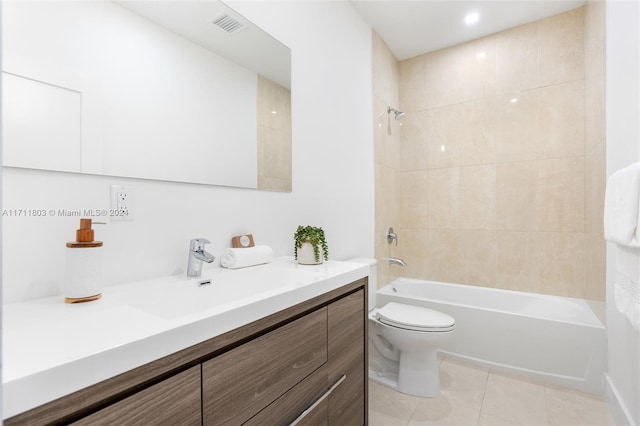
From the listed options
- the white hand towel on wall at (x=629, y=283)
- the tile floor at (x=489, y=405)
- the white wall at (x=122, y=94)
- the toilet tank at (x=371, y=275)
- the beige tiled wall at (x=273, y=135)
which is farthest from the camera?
the toilet tank at (x=371, y=275)

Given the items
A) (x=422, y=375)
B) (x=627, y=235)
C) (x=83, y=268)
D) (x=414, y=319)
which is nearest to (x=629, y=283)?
(x=627, y=235)

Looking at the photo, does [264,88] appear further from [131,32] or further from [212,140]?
[131,32]

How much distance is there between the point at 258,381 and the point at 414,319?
1339mm

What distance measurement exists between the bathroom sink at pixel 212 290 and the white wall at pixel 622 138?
1513 millimetres

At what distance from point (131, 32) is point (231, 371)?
113cm

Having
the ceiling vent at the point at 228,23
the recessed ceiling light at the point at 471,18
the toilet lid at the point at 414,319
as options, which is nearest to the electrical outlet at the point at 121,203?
the ceiling vent at the point at 228,23

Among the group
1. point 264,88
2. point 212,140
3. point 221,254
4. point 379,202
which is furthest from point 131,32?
point 379,202

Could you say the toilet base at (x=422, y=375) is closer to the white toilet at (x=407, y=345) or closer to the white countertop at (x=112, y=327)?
Result: the white toilet at (x=407, y=345)

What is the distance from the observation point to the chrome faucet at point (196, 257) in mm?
1203

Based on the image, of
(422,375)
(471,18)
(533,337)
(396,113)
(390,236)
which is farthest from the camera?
(396,113)

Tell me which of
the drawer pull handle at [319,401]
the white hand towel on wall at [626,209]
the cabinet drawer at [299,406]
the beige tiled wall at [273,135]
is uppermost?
the beige tiled wall at [273,135]

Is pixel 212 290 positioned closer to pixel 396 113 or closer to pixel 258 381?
pixel 258 381

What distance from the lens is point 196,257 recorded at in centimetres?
121

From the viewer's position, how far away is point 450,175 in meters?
2.96
